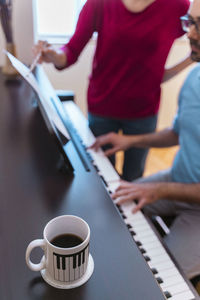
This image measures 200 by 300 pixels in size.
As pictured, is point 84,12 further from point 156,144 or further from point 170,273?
point 170,273

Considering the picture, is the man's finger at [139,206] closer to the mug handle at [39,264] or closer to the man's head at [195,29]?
the mug handle at [39,264]

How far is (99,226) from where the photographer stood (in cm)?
67

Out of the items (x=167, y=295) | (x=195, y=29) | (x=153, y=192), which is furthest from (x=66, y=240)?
(x=195, y=29)

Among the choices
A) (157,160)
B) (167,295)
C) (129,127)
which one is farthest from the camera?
(157,160)

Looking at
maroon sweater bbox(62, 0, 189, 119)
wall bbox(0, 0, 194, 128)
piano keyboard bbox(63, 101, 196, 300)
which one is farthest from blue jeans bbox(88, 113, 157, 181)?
wall bbox(0, 0, 194, 128)

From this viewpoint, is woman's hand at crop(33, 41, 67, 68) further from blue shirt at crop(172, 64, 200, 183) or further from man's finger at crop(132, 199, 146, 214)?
man's finger at crop(132, 199, 146, 214)

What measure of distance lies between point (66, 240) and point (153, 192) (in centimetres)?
46

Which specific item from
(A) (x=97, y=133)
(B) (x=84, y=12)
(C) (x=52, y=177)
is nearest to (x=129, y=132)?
(A) (x=97, y=133)

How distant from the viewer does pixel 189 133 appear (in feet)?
3.49

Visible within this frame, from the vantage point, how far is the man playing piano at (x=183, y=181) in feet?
2.91

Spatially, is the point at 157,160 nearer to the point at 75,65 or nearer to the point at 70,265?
the point at 75,65

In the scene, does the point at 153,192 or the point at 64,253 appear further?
the point at 153,192

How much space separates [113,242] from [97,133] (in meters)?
0.90

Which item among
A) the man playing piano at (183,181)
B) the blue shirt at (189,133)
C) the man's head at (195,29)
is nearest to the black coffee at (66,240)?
the man playing piano at (183,181)
